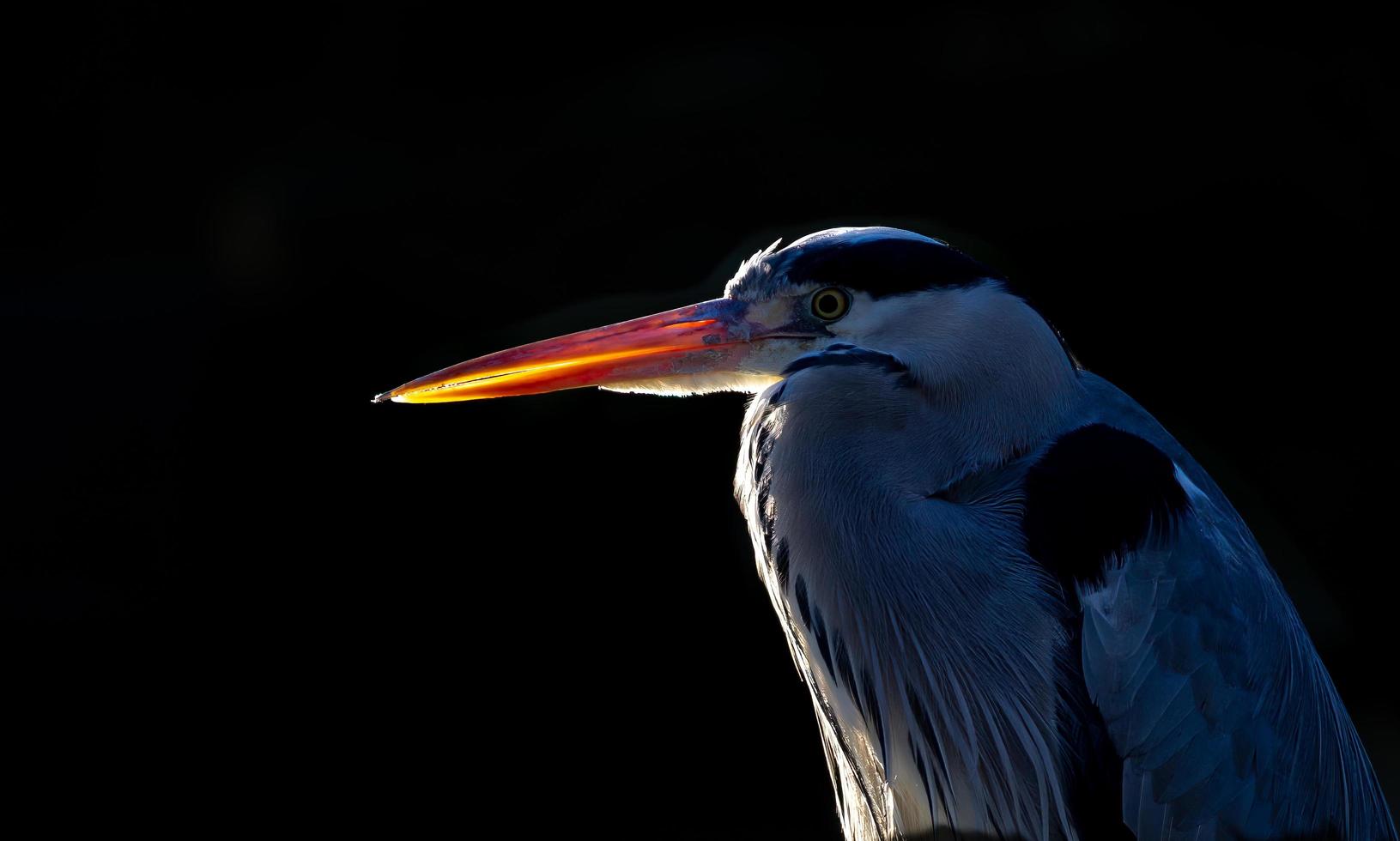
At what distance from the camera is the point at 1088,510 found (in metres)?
0.99

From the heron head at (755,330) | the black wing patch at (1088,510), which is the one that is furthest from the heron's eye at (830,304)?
the black wing patch at (1088,510)

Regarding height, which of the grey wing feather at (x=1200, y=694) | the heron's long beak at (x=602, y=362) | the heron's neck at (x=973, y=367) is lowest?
the grey wing feather at (x=1200, y=694)

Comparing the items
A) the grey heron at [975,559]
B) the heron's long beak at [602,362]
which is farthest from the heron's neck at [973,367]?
the heron's long beak at [602,362]

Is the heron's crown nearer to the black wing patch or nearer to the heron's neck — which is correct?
the heron's neck

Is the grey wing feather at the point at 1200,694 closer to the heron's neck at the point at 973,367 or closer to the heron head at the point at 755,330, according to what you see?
the heron's neck at the point at 973,367

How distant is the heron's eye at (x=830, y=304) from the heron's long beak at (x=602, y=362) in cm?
6

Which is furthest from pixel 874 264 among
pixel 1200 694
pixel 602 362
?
pixel 1200 694

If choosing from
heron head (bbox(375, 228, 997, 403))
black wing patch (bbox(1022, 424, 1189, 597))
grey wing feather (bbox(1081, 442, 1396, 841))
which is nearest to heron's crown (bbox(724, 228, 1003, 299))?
heron head (bbox(375, 228, 997, 403))

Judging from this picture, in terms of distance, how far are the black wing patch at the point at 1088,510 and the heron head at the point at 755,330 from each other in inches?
7.9

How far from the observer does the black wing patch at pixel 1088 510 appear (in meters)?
0.99

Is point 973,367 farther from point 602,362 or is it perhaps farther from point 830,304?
point 602,362

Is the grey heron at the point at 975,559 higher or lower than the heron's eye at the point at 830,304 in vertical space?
lower

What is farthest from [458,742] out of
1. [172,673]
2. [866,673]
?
[866,673]

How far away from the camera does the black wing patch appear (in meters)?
0.99
